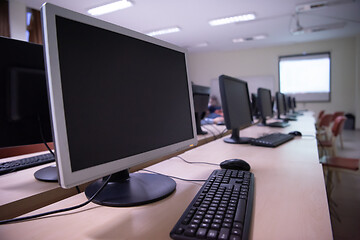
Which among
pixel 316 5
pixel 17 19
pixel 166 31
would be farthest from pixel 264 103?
pixel 17 19

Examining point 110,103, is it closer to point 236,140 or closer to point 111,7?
point 236,140

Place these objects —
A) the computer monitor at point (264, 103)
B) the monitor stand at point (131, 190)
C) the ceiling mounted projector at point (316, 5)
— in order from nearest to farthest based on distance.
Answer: the monitor stand at point (131, 190)
the computer monitor at point (264, 103)
the ceiling mounted projector at point (316, 5)

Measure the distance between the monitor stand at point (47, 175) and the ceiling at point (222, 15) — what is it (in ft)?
10.7

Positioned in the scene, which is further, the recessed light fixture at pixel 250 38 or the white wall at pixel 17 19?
the recessed light fixture at pixel 250 38

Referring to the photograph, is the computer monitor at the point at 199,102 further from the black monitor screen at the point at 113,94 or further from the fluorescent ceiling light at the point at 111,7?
the fluorescent ceiling light at the point at 111,7

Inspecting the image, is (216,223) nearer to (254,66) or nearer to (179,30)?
(179,30)

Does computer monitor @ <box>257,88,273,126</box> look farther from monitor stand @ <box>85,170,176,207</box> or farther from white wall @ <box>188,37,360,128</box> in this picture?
white wall @ <box>188,37,360,128</box>

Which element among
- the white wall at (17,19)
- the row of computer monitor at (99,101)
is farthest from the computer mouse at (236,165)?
the white wall at (17,19)

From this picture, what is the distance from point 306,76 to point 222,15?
4548mm

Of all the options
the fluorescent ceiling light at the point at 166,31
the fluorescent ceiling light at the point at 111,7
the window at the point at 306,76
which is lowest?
the window at the point at 306,76

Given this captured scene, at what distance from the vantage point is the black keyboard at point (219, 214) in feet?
1.62

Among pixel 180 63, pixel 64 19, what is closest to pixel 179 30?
pixel 180 63

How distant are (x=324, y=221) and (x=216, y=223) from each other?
0.28m

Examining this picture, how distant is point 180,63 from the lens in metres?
0.99
